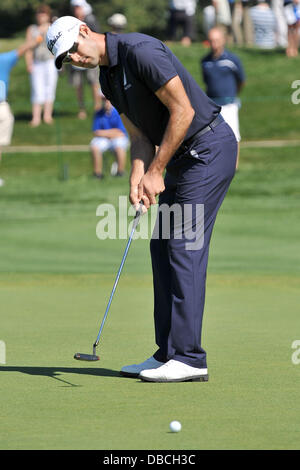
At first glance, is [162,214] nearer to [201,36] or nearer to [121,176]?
[121,176]

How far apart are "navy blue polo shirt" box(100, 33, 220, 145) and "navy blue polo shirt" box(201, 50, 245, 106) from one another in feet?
37.4

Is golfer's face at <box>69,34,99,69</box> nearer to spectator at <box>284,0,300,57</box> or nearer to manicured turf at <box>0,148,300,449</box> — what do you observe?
manicured turf at <box>0,148,300,449</box>

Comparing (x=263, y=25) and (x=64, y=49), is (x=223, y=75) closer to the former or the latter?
(x=64, y=49)

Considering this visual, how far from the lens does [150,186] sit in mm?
5660

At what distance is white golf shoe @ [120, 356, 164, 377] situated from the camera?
5.74m

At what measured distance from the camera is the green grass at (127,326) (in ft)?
14.7

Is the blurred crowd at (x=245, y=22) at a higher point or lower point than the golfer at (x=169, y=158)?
higher

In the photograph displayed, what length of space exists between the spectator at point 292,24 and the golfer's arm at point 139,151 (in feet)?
62.5

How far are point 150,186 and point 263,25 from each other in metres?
24.2

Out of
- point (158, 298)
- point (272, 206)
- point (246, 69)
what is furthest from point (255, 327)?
point (246, 69)

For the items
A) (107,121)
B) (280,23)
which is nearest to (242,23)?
(280,23)

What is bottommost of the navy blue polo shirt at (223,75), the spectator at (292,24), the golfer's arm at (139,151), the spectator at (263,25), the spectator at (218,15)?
the golfer's arm at (139,151)

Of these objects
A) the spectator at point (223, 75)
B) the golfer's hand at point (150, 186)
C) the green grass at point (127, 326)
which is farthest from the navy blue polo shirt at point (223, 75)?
the golfer's hand at point (150, 186)

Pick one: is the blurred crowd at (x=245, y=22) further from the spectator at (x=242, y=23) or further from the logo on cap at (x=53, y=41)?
the logo on cap at (x=53, y=41)
